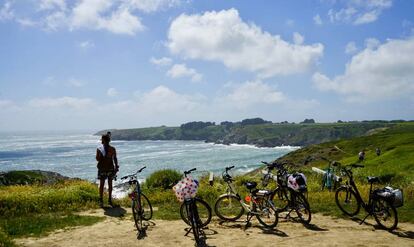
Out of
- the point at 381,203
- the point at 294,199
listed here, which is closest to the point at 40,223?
the point at 294,199

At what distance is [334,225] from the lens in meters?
12.9

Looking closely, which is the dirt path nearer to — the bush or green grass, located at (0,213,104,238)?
green grass, located at (0,213,104,238)

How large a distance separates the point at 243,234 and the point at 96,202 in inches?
338

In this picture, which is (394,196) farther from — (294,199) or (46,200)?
(46,200)

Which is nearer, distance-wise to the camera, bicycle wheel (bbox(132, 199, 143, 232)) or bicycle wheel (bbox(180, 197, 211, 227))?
bicycle wheel (bbox(180, 197, 211, 227))

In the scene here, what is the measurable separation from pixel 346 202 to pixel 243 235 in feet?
14.3

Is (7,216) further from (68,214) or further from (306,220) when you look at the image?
(306,220)

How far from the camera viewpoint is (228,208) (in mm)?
13656

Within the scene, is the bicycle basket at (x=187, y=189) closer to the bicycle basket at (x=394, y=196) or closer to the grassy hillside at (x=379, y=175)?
the grassy hillside at (x=379, y=175)

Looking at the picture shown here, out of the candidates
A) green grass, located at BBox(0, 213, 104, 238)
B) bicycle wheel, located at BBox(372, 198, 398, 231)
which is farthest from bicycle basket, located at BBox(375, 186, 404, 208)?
green grass, located at BBox(0, 213, 104, 238)

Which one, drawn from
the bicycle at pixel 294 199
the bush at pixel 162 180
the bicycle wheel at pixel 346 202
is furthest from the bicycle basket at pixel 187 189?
the bush at pixel 162 180

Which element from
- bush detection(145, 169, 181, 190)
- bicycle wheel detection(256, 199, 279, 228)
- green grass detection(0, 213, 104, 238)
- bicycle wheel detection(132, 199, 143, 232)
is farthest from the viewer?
bush detection(145, 169, 181, 190)

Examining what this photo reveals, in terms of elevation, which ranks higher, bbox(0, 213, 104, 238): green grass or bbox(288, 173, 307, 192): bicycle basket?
bbox(288, 173, 307, 192): bicycle basket

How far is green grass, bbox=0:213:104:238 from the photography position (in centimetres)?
1295
